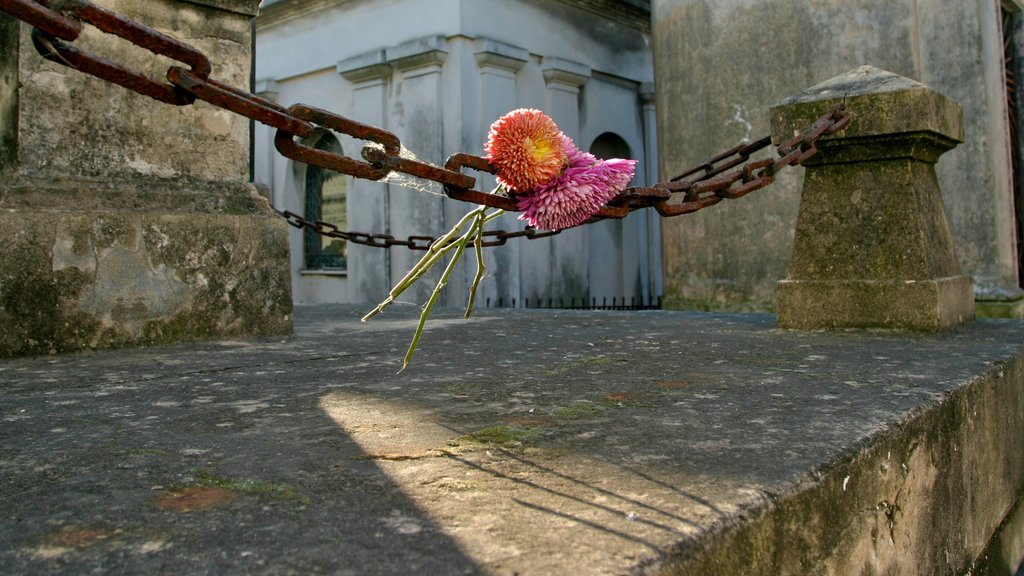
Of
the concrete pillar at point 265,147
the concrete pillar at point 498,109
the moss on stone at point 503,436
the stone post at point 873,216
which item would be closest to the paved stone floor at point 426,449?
the moss on stone at point 503,436

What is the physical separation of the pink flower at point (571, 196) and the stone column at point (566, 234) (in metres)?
7.35

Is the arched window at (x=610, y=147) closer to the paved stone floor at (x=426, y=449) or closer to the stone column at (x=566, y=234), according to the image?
the stone column at (x=566, y=234)

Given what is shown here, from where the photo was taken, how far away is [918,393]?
1.77m

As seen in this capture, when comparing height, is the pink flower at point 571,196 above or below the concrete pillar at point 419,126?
below

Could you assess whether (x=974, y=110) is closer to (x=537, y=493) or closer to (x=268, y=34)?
(x=537, y=493)

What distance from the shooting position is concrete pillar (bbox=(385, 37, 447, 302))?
334 inches

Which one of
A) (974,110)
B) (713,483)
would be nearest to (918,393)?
(713,483)

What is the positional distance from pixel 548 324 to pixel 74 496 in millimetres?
2876

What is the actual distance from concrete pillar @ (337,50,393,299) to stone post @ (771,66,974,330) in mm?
6276

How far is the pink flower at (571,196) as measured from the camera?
1.65 meters

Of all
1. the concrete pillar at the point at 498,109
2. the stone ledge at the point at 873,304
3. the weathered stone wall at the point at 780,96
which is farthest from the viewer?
the concrete pillar at the point at 498,109

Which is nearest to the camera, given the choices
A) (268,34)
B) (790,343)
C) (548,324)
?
(790,343)

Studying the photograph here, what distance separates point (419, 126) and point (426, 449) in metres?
7.65

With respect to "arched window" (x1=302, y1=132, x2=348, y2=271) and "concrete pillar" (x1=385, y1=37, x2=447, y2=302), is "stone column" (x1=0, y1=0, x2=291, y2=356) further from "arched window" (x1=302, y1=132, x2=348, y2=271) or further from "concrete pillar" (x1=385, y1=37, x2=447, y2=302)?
"arched window" (x1=302, y1=132, x2=348, y2=271)
